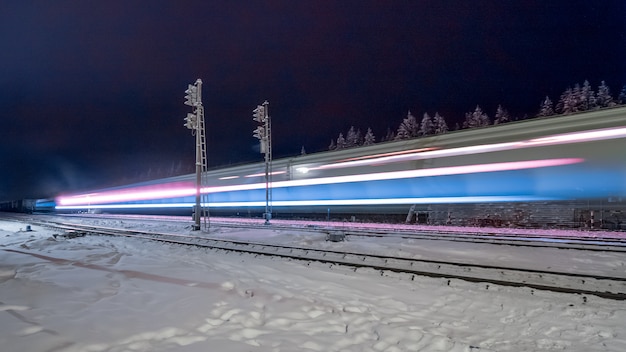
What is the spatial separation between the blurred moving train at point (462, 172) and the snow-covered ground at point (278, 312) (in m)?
6.96

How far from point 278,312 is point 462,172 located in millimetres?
14788

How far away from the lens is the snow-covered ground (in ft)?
15.0

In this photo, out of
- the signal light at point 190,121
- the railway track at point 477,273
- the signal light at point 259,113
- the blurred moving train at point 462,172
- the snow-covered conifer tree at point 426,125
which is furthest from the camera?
the snow-covered conifer tree at point 426,125

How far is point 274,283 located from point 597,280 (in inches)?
252

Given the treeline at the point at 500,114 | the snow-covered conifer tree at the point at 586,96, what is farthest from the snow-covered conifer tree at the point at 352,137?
the snow-covered conifer tree at the point at 586,96

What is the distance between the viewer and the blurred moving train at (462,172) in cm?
1491

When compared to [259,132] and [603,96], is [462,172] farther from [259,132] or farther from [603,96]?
[603,96]

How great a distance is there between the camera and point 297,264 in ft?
32.6

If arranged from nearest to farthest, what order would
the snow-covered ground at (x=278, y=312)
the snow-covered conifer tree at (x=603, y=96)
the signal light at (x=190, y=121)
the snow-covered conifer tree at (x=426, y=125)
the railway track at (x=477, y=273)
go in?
the snow-covered ground at (x=278, y=312), the railway track at (x=477, y=273), the signal light at (x=190, y=121), the snow-covered conifer tree at (x=603, y=96), the snow-covered conifer tree at (x=426, y=125)

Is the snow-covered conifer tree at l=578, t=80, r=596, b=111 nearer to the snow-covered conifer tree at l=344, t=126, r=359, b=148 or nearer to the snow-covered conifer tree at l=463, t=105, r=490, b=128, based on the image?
the snow-covered conifer tree at l=463, t=105, r=490, b=128

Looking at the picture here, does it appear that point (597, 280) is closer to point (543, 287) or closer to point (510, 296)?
point (543, 287)

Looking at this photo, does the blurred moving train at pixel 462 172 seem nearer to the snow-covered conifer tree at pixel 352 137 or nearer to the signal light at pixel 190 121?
the signal light at pixel 190 121

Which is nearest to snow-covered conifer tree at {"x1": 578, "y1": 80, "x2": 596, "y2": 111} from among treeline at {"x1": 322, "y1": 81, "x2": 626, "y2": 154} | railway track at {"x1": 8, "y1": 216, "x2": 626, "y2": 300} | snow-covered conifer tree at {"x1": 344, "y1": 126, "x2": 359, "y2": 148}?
treeline at {"x1": 322, "y1": 81, "x2": 626, "y2": 154}

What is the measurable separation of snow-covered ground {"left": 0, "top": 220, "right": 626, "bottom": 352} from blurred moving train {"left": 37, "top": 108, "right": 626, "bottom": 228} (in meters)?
6.96
